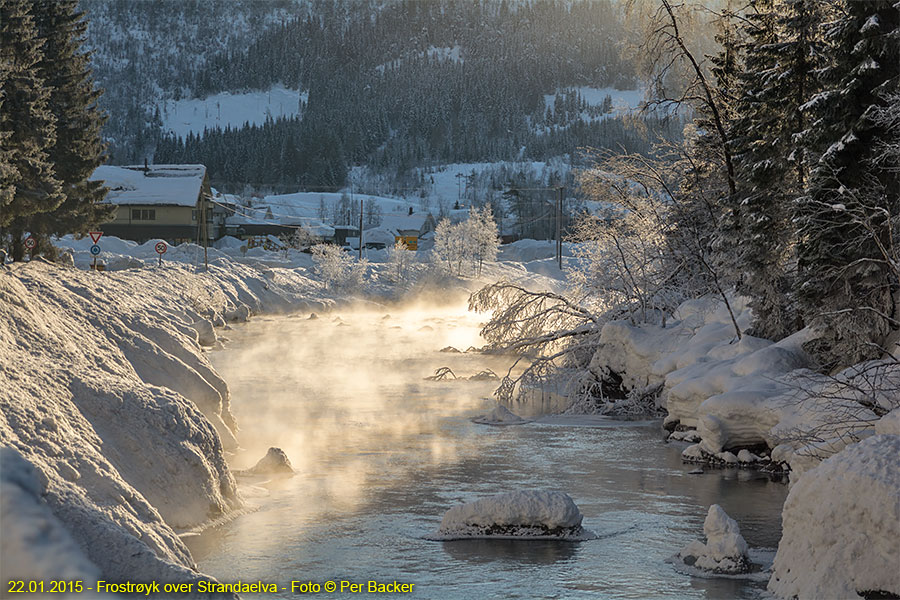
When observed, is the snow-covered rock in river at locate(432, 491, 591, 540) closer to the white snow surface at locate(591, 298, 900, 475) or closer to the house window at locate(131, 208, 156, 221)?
the white snow surface at locate(591, 298, 900, 475)

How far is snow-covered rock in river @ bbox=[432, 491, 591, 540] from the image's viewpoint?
483 inches

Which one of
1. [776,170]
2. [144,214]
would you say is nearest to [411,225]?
[144,214]

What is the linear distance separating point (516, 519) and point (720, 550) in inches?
101

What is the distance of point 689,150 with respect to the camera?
2948 centimetres

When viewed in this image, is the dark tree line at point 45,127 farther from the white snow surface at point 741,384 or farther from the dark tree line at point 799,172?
the dark tree line at point 799,172

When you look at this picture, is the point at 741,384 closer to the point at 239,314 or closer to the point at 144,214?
the point at 239,314

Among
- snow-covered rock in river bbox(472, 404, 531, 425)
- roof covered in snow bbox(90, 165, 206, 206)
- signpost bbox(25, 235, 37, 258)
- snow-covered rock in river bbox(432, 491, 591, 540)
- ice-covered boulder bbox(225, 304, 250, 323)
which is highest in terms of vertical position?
roof covered in snow bbox(90, 165, 206, 206)

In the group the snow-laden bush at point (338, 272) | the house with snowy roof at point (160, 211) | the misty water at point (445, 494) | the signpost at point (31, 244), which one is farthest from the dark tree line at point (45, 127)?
the house with snowy roof at point (160, 211)

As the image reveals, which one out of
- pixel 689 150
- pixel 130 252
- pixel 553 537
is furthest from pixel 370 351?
pixel 130 252

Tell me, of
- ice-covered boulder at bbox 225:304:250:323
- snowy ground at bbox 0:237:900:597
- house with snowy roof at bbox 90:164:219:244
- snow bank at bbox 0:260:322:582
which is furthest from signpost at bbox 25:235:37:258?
house with snowy roof at bbox 90:164:219:244

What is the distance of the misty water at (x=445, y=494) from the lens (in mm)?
10750

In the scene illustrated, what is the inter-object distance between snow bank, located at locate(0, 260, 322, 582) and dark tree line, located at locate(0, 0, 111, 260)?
600 inches

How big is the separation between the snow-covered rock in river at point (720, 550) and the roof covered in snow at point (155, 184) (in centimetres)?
8863

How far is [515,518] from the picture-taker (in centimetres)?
1228
